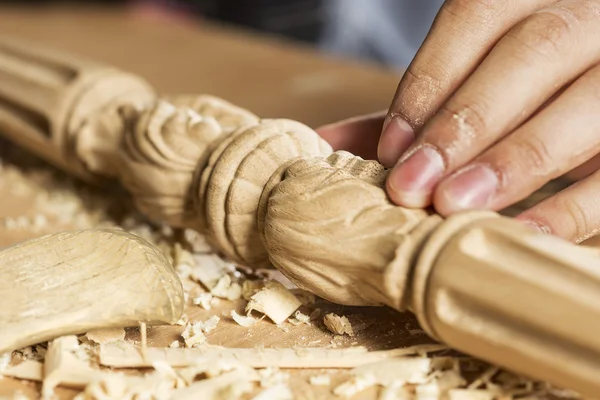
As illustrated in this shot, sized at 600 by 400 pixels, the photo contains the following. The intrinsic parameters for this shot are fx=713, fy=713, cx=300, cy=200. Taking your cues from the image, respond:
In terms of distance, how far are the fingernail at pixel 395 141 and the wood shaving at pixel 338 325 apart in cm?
24

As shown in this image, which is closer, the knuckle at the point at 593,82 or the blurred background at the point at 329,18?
the knuckle at the point at 593,82

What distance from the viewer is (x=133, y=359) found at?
0.98 metres

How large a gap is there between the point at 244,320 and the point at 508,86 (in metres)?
0.52

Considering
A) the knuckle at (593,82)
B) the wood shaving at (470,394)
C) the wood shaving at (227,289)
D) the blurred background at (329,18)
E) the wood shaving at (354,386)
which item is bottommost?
the blurred background at (329,18)

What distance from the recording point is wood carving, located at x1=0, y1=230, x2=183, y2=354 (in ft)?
3.20

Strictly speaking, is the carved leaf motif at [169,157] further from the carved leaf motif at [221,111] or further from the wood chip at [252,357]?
the wood chip at [252,357]

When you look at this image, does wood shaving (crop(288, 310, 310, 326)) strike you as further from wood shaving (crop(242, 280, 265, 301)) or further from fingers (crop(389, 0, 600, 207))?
fingers (crop(389, 0, 600, 207))

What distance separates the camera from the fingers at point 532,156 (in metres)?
0.93

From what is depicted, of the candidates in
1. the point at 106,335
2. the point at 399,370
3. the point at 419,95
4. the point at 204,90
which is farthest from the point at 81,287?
the point at 204,90

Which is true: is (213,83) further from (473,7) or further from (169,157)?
(473,7)

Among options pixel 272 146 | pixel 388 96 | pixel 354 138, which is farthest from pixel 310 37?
pixel 272 146

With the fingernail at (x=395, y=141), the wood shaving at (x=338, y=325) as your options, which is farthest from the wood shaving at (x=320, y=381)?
the fingernail at (x=395, y=141)

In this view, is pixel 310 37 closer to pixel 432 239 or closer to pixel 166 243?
pixel 166 243

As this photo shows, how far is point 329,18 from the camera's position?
3959 mm
